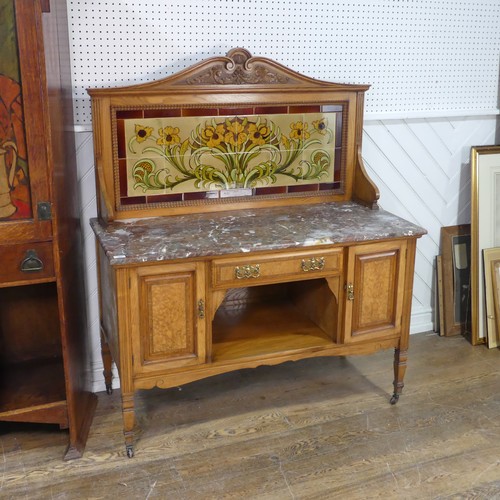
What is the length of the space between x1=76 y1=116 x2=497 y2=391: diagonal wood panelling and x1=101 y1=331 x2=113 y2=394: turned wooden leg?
2.3 inches

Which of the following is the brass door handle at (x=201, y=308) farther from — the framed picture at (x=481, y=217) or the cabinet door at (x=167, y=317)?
the framed picture at (x=481, y=217)

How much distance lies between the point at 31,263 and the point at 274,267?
3.01ft

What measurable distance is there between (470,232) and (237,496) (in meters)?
2.10

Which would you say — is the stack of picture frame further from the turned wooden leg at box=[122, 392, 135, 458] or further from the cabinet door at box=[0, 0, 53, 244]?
the cabinet door at box=[0, 0, 53, 244]

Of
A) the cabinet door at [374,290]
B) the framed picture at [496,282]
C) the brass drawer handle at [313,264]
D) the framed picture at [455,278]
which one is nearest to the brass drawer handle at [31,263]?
the brass drawer handle at [313,264]

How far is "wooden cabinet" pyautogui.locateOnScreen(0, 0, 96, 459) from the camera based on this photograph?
2084 mm

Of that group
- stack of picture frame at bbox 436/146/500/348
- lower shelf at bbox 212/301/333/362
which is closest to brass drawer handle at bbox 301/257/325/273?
lower shelf at bbox 212/301/333/362

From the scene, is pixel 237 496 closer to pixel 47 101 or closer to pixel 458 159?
pixel 47 101

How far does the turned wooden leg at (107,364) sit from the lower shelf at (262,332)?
54cm

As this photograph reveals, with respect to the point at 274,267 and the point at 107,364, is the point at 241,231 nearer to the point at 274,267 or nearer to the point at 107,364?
the point at 274,267

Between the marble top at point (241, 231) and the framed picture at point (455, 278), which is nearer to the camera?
the marble top at point (241, 231)

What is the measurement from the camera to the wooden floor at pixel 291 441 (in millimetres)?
2340

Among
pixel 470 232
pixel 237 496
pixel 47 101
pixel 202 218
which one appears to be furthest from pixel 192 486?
pixel 470 232

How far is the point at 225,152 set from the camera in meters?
2.86
